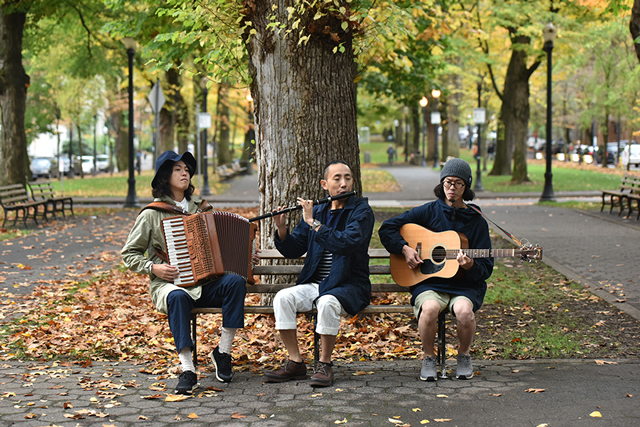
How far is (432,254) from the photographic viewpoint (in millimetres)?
5465

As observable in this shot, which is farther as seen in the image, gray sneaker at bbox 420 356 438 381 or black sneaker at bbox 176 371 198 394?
gray sneaker at bbox 420 356 438 381

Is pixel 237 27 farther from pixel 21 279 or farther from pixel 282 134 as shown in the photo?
pixel 21 279

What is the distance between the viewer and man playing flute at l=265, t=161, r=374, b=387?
17.1 ft

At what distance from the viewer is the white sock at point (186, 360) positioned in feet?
16.8

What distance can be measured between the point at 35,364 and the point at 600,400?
13.7 ft

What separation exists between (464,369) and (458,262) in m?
0.77

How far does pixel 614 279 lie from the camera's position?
9.05 meters

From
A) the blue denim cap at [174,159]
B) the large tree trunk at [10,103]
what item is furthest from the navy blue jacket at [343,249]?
the large tree trunk at [10,103]

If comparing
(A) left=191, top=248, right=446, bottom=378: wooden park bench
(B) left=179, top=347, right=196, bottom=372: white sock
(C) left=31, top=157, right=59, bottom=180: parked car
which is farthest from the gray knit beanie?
(C) left=31, top=157, right=59, bottom=180: parked car

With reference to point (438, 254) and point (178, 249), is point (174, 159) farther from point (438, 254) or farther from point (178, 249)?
point (438, 254)

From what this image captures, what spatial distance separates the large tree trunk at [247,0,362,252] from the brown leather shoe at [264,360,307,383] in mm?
1837

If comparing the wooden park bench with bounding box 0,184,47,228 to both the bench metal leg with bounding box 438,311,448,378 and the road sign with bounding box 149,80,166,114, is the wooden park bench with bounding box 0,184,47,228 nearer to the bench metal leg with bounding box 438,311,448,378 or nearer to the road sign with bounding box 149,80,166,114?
the road sign with bounding box 149,80,166,114

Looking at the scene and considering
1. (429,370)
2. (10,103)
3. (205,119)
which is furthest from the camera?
(205,119)

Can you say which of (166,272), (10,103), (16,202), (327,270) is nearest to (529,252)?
(327,270)
